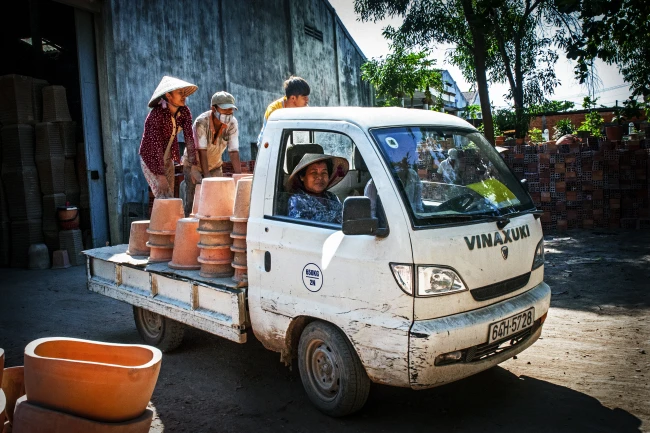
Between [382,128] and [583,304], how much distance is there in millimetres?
3634

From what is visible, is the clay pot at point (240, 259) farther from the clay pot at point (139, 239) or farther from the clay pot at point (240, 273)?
the clay pot at point (139, 239)

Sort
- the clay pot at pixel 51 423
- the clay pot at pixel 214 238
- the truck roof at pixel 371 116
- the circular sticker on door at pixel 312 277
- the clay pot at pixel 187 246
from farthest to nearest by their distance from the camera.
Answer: the clay pot at pixel 187 246, the clay pot at pixel 214 238, the truck roof at pixel 371 116, the circular sticker on door at pixel 312 277, the clay pot at pixel 51 423

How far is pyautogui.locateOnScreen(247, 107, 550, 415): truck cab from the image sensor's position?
3285 millimetres

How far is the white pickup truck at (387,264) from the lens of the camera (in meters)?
3.29

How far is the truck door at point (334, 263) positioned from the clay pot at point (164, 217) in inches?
49.2

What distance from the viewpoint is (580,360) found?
14.9 feet

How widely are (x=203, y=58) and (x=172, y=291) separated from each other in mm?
8335

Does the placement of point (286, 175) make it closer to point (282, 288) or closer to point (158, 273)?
point (282, 288)

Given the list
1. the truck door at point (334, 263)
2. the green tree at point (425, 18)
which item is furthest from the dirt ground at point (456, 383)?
the green tree at point (425, 18)

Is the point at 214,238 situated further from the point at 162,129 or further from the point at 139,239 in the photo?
the point at 162,129

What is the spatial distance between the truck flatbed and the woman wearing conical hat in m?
0.88

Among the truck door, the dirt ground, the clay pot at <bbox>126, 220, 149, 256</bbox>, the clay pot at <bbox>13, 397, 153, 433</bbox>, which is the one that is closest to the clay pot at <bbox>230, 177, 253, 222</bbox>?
the truck door

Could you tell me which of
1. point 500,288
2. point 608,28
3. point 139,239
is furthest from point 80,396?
point 608,28

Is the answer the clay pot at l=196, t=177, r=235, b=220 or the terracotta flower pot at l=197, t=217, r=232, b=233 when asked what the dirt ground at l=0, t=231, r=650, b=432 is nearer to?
the terracotta flower pot at l=197, t=217, r=232, b=233
